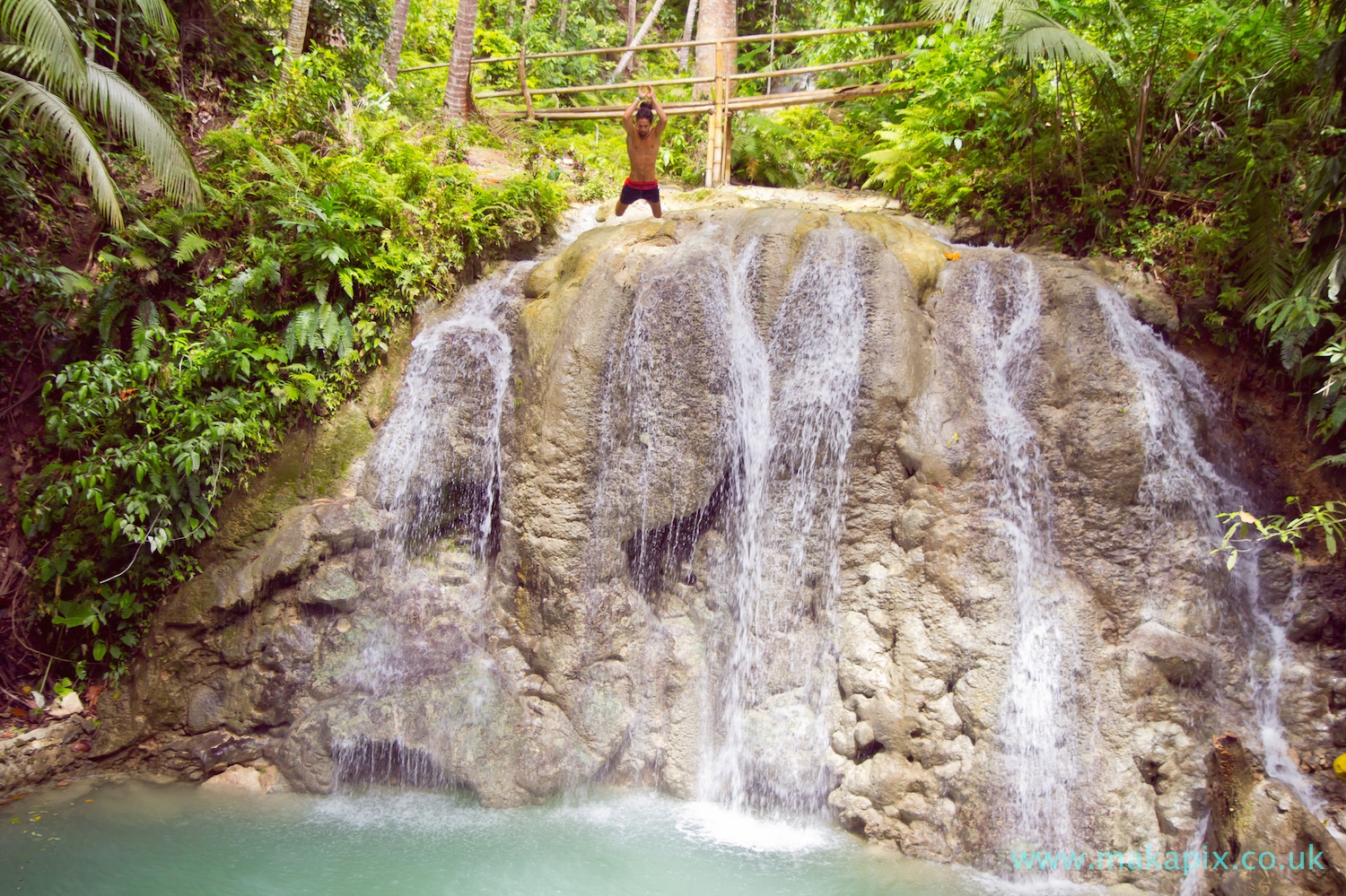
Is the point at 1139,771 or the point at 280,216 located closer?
the point at 1139,771

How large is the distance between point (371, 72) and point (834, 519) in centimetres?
1031

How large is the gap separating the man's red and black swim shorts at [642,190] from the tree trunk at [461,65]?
15.1ft

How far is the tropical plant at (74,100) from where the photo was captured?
6.07 meters

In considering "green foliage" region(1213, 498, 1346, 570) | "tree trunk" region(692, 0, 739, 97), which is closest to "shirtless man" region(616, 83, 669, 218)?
"green foliage" region(1213, 498, 1346, 570)

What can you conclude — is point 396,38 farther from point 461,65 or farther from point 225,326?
point 225,326

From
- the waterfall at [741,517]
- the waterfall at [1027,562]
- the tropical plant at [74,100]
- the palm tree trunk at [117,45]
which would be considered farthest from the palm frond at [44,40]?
the waterfall at [1027,562]

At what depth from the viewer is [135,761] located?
6027 mm

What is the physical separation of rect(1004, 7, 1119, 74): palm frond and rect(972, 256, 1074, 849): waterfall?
1.83 metres

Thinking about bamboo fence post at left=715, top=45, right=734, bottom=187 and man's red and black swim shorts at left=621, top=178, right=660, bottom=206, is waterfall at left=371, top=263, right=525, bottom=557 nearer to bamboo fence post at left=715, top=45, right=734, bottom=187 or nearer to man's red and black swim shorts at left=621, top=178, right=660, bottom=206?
man's red and black swim shorts at left=621, top=178, right=660, bottom=206

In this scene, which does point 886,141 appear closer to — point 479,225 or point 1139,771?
point 479,225

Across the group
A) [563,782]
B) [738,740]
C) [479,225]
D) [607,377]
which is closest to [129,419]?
[479,225]

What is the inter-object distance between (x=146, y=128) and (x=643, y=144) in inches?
182

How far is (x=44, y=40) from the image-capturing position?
607 centimetres

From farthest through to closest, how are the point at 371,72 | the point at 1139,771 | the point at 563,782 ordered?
the point at 371,72 → the point at 563,782 → the point at 1139,771
